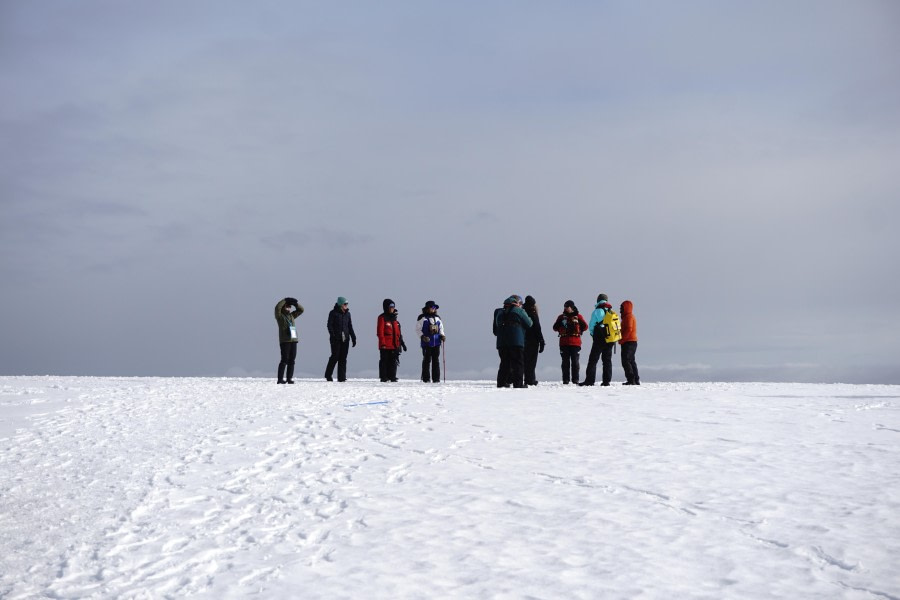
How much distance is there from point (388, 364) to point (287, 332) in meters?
2.89

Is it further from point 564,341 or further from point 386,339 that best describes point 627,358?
point 386,339

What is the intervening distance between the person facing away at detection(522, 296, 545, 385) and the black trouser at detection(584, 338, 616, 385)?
3.87 ft

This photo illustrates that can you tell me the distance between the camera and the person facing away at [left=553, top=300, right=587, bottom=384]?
1781 cm

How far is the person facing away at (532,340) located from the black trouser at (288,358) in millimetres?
5367

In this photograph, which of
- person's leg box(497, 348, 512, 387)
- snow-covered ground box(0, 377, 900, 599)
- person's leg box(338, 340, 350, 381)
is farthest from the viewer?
person's leg box(338, 340, 350, 381)

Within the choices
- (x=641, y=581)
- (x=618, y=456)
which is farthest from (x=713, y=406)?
(x=641, y=581)

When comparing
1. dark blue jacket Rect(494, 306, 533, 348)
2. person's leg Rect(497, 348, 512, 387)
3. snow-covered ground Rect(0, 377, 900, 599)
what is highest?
dark blue jacket Rect(494, 306, 533, 348)

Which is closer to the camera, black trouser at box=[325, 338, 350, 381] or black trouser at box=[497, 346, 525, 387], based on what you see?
black trouser at box=[497, 346, 525, 387]

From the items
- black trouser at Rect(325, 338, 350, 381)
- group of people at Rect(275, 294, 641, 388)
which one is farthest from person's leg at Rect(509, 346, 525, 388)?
black trouser at Rect(325, 338, 350, 381)

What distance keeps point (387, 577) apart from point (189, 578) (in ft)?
4.37

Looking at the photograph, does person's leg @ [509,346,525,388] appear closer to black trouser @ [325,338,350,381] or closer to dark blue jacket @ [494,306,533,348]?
dark blue jacket @ [494,306,533,348]

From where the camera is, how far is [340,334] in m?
19.1

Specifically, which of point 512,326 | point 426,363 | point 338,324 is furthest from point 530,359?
point 338,324

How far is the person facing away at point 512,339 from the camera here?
617 inches
